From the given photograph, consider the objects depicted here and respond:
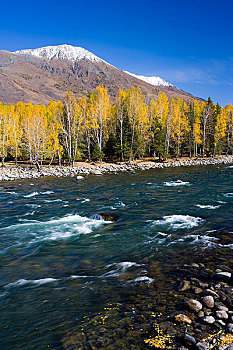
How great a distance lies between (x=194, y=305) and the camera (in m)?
4.32

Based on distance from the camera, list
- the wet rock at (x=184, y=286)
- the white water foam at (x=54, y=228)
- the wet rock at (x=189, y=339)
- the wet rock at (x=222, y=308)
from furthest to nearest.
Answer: the white water foam at (x=54, y=228) → the wet rock at (x=184, y=286) → the wet rock at (x=222, y=308) → the wet rock at (x=189, y=339)

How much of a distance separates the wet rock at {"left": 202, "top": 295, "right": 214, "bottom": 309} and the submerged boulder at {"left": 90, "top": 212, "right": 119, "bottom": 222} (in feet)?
21.6

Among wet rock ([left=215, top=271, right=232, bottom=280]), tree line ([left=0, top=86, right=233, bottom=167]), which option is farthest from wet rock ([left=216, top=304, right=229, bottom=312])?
tree line ([left=0, top=86, right=233, bottom=167])

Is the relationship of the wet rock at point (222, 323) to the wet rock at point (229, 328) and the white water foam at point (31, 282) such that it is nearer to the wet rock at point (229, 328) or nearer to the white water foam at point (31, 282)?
the wet rock at point (229, 328)

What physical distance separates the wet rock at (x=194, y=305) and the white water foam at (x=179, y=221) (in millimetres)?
4904

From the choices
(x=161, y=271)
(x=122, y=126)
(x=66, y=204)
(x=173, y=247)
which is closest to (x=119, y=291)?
(x=161, y=271)

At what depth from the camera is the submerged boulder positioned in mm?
10909

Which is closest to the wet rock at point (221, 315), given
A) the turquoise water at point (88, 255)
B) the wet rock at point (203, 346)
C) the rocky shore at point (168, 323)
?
the rocky shore at point (168, 323)

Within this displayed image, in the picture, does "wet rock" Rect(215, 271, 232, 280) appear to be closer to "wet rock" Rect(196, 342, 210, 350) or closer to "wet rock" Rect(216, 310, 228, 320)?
"wet rock" Rect(216, 310, 228, 320)

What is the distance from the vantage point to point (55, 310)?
15.2 feet

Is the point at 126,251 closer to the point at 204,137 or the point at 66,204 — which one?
the point at 66,204

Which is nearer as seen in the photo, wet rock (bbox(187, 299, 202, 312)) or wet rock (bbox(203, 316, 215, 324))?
wet rock (bbox(203, 316, 215, 324))

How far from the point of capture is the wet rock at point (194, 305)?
4266mm

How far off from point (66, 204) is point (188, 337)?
37.1 ft
